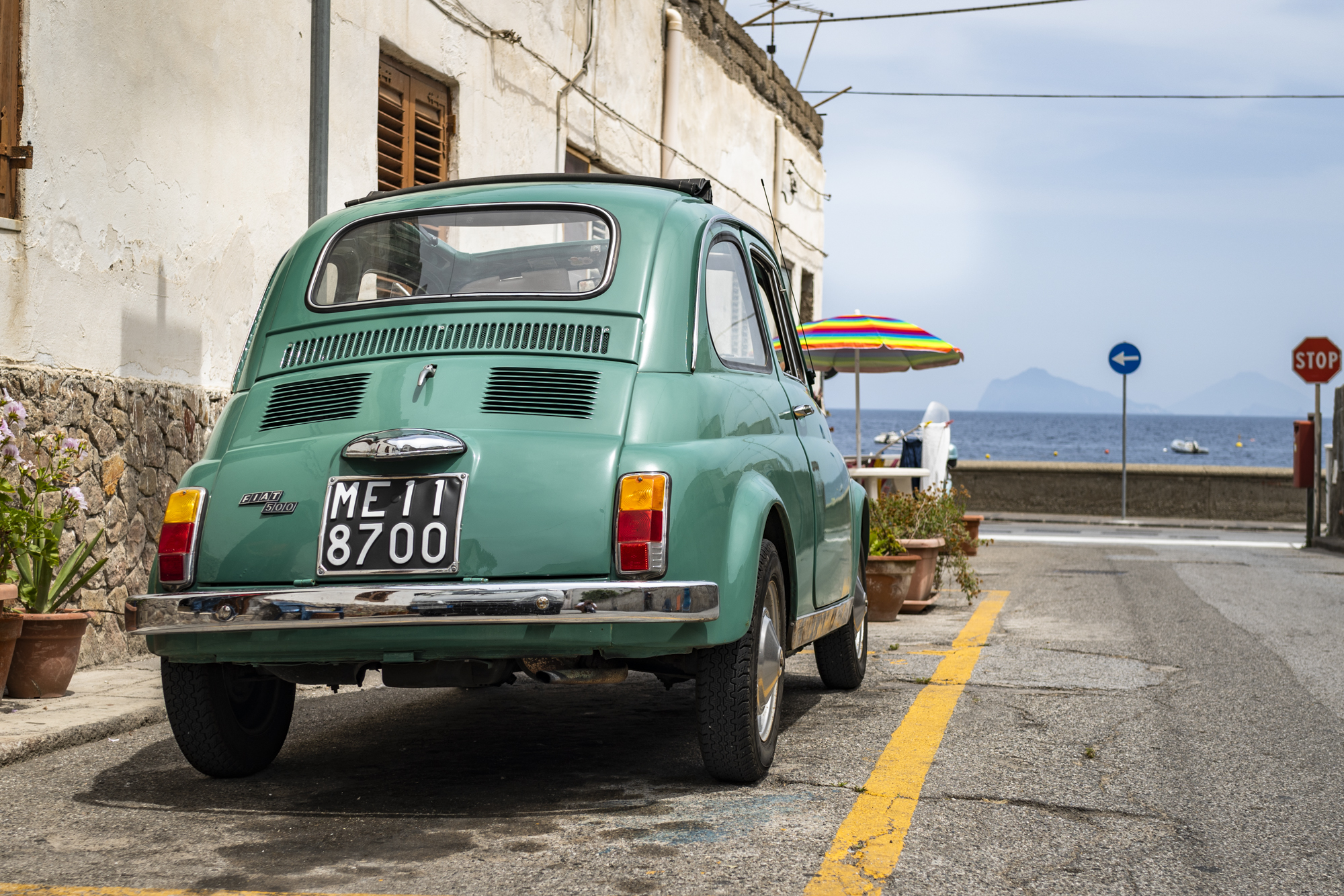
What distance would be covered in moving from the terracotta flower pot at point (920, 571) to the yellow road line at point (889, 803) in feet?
9.14

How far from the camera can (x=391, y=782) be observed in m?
4.43

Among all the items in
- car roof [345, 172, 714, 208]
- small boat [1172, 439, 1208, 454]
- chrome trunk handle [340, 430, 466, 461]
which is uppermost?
small boat [1172, 439, 1208, 454]

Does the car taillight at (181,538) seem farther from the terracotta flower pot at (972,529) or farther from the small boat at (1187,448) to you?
the small boat at (1187,448)

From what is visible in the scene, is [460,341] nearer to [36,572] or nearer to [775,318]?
[775,318]

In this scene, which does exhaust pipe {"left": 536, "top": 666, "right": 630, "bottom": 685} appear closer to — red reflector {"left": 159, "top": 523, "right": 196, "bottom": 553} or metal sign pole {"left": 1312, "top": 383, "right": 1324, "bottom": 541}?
red reflector {"left": 159, "top": 523, "right": 196, "bottom": 553}

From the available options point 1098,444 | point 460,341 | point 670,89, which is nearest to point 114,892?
point 460,341

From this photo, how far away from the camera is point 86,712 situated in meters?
5.57

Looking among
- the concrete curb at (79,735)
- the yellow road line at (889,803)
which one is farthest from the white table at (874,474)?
the concrete curb at (79,735)

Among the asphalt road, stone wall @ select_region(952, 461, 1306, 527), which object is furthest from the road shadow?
stone wall @ select_region(952, 461, 1306, 527)

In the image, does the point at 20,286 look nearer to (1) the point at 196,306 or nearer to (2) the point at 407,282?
(1) the point at 196,306

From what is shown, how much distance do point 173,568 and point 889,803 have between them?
223 centimetres

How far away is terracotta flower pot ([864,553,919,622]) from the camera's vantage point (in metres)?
9.15

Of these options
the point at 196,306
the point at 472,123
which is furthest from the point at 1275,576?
the point at 196,306

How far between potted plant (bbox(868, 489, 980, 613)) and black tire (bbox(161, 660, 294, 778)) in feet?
17.0
